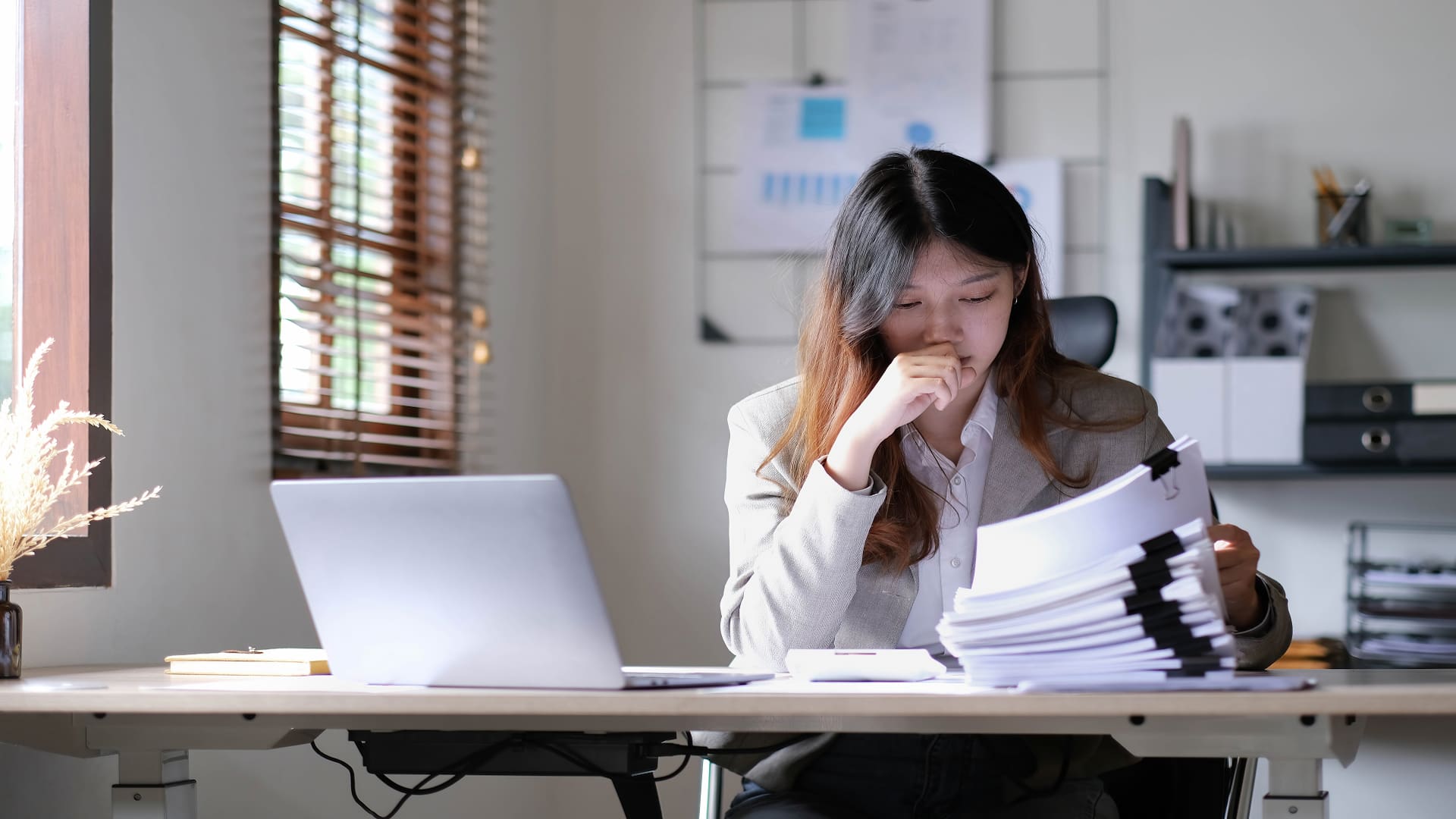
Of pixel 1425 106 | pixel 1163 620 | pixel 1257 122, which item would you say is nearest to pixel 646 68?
pixel 1257 122

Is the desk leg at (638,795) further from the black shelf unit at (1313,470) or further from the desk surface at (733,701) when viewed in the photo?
the black shelf unit at (1313,470)

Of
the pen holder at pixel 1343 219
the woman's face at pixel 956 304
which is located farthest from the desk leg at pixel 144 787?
the pen holder at pixel 1343 219

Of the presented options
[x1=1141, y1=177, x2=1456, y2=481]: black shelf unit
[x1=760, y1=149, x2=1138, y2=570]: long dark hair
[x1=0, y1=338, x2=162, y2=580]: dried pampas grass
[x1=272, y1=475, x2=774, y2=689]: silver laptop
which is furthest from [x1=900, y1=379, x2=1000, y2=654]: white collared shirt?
[x1=1141, y1=177, x2=1456, y2=481]: black shelf unit

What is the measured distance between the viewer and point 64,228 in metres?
1.78

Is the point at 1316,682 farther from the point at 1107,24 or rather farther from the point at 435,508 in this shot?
the point at 1107,24

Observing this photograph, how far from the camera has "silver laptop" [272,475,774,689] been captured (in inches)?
42.6

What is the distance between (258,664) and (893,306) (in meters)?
0.71

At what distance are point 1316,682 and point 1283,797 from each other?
0.10 m

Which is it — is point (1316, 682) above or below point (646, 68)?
below

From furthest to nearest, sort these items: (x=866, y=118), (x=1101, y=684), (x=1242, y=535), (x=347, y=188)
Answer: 1. (x=866, y=118)
2. (x=347, y=188)
3. (x=1242, y=535)
4. (x=1101, y=684)

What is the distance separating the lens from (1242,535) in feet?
4.24

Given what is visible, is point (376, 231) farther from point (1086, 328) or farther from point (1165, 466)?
point (1165, 466)

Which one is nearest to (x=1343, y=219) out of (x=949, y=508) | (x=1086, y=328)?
(x=1086, y=328)

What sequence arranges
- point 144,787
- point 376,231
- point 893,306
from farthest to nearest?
point 376,231
point 893,306
point 144,787
